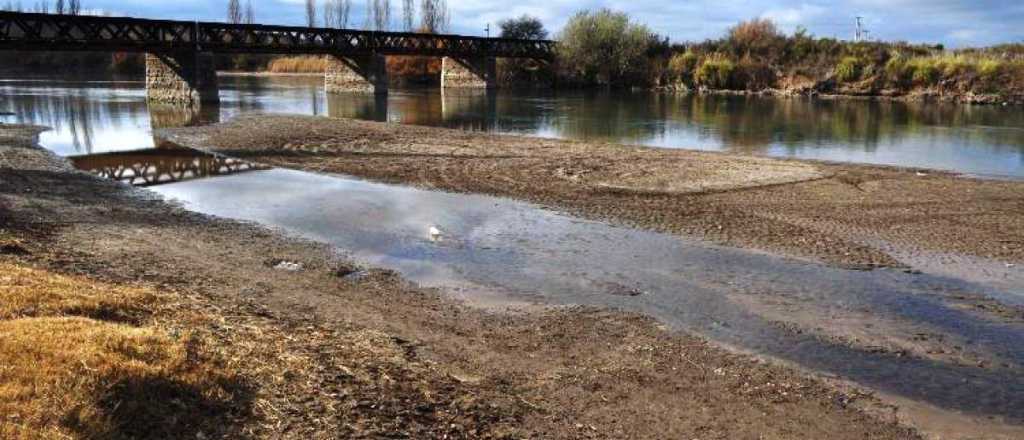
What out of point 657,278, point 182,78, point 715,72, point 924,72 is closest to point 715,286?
point 657,278

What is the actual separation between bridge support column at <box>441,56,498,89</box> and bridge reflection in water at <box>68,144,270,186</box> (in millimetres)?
53122

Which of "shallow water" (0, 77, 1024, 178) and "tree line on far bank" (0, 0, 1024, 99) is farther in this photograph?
"tree line on far bank" (0, 0, 1024, 99)

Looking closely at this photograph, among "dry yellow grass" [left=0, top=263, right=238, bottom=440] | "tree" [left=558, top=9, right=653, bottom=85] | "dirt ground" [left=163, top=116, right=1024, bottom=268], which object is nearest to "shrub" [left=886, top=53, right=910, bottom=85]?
"tree" [left=558, top=9, right=653, bottom=85]

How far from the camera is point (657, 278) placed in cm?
1023

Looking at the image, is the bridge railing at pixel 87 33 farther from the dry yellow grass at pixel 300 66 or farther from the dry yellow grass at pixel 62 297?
→ the dry yellow grass at pixel 300 66

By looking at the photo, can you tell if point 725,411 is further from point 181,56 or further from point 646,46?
point 646,46

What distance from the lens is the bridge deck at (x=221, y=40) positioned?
42875mm

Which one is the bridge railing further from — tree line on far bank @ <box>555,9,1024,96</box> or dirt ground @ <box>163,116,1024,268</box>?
tree line on far bank @ <box>555,9,1024,96</box>

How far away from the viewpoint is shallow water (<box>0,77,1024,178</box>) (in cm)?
2508

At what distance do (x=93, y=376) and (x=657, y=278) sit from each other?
6857mm

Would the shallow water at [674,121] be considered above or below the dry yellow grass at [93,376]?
above

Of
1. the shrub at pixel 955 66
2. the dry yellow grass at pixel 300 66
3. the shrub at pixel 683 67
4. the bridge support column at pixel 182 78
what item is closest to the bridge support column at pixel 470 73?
the shrub at pixel 683 67

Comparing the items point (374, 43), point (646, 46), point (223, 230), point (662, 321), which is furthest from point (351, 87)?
point (662, 321)

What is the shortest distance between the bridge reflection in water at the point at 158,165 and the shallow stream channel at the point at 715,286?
3.30 metres
